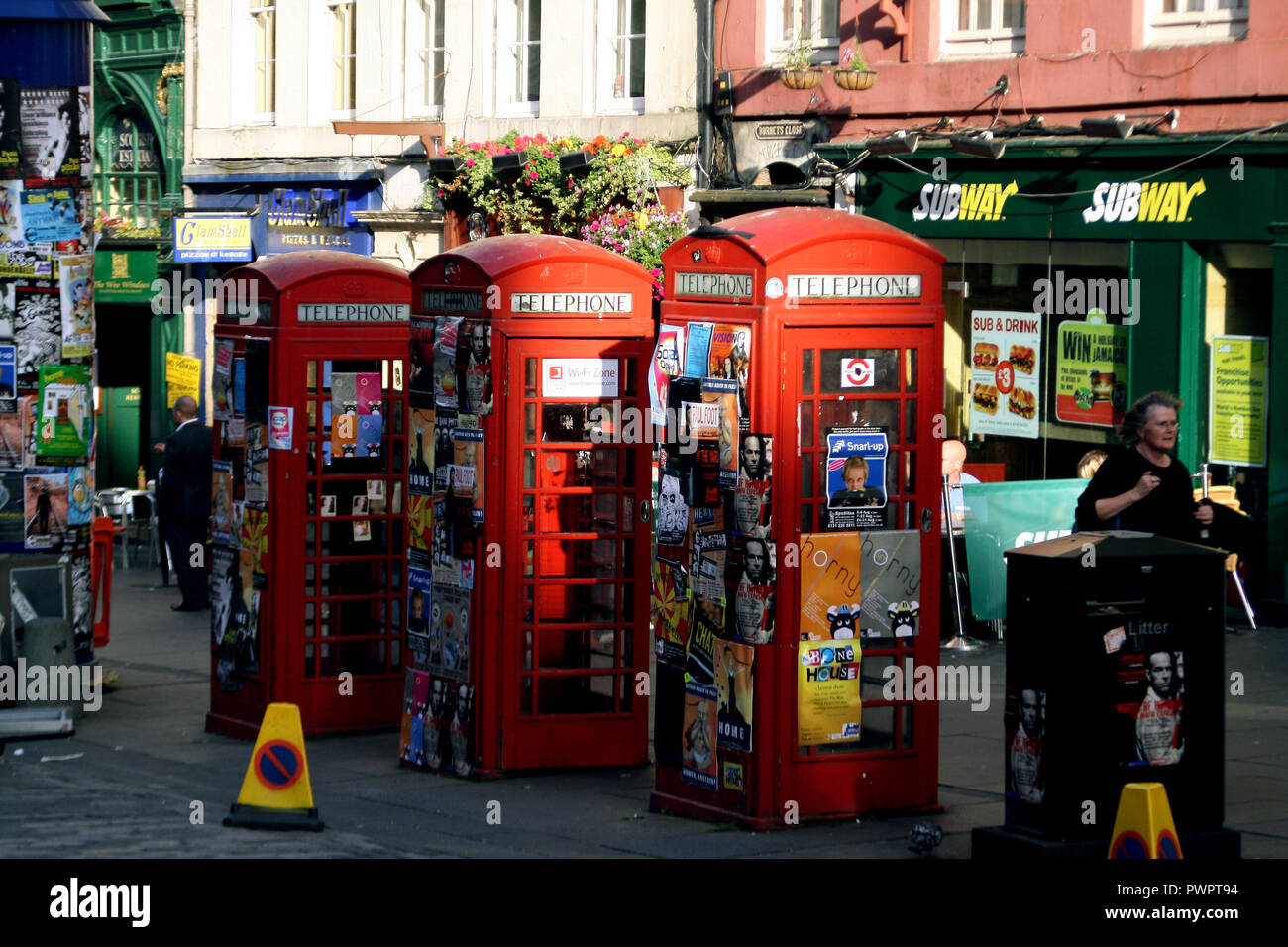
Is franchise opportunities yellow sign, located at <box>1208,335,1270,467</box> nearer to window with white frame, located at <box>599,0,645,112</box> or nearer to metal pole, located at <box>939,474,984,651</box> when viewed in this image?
metal pole, located at <box>939,474,984,651</box>

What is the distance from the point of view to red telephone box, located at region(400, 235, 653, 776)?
985cm

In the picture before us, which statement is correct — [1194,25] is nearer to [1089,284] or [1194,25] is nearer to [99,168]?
[1089,284]

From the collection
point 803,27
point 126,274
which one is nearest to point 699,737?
point 803,27

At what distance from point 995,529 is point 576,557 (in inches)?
199

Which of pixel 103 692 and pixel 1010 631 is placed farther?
pixel 103 692

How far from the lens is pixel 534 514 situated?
10031mm

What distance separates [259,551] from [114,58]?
59.4ft

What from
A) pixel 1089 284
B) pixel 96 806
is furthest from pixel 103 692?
pixel 1089 284

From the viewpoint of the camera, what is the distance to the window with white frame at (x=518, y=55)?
71.9 ft

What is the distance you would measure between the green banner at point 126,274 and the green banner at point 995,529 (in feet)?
53.4

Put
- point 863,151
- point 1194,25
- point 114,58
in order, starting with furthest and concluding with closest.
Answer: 1. point 114,58
2. point 863,151
3. point 1194,25

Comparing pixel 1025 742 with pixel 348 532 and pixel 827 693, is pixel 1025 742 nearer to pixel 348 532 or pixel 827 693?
pixel 827 693

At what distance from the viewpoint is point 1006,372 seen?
17062 millimetres

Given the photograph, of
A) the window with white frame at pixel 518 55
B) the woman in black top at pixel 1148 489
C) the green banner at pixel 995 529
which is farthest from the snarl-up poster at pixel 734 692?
the window with white frame at pixel 518 55
